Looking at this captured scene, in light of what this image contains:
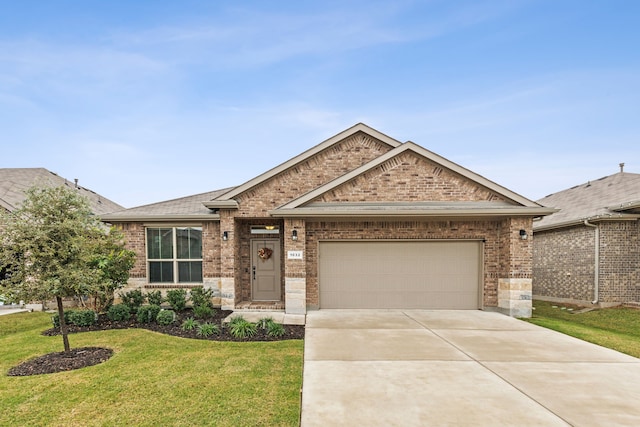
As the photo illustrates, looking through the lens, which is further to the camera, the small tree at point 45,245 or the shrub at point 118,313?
the shrub at point 118,313

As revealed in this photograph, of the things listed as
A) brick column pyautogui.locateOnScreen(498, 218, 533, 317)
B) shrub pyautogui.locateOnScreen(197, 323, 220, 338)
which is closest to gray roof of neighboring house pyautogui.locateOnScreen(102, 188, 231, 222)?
shrub pyautogui.locateOnScreen(197, 323, 220, 338)

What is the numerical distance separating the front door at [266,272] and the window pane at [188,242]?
1.92 m

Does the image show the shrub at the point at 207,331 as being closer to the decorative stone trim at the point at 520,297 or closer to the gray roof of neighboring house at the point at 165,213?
the gray roof of neighboring house at the point at 165,213

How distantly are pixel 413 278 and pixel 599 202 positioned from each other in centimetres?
892

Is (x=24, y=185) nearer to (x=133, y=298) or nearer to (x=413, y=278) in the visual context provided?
(x=133, y=298)

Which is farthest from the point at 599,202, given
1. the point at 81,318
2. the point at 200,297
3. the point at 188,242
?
the point at 81,318

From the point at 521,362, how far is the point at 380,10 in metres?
12.5

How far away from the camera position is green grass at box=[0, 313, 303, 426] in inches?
141

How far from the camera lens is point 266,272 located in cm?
1052

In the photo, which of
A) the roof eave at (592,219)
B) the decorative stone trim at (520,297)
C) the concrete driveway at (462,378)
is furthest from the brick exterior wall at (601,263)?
the concrete driveway at (462,378)

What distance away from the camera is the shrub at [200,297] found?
29.6 feet

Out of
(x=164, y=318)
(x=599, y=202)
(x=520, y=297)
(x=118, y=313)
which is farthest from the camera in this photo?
(x=599, y=202)

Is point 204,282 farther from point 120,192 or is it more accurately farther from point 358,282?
point 120,192

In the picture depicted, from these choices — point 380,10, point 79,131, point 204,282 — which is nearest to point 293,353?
point 204,282
